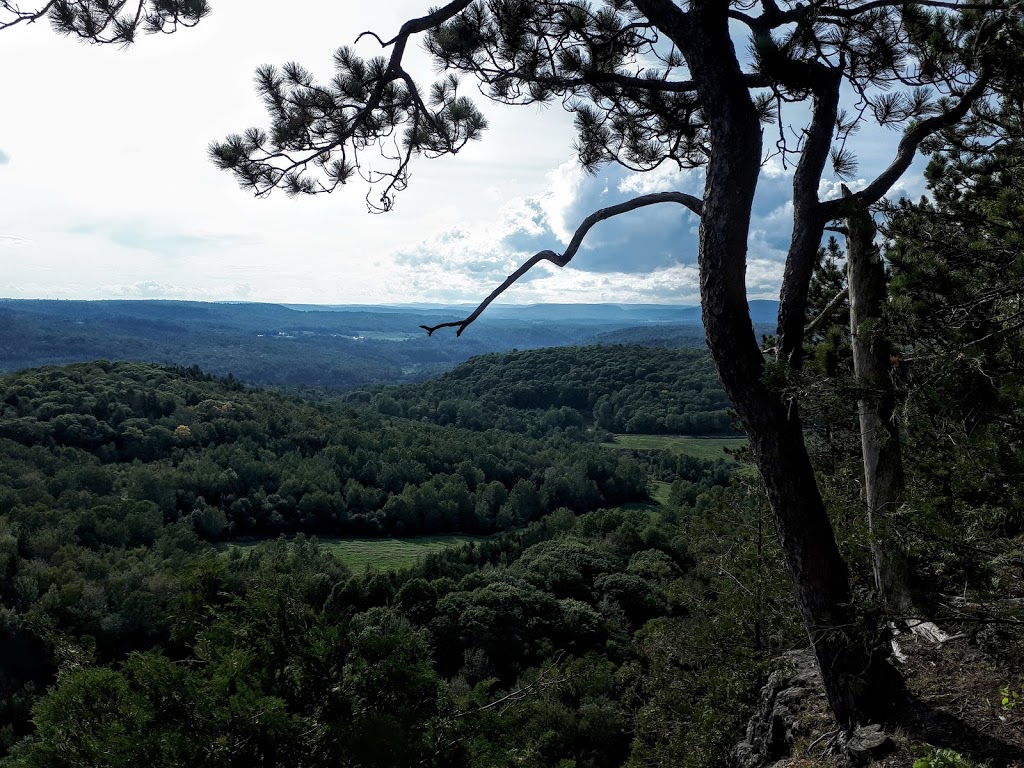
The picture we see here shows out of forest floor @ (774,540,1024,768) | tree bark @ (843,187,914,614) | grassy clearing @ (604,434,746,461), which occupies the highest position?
tree bark @ (843,187,914,614)

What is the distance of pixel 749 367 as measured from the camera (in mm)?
3189

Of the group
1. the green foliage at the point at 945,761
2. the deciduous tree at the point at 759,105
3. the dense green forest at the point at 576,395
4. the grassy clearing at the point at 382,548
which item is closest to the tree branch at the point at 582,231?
the deciduous tree at the point at 759,105

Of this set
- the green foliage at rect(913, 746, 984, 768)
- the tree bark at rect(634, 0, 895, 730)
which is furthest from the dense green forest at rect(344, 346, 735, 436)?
the green foliage at rect(913, 746, 984, 768)

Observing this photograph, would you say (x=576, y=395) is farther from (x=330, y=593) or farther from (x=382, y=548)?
(x=330, y=593)

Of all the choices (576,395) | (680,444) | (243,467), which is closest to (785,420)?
(243,467)

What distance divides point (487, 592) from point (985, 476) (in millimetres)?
24889

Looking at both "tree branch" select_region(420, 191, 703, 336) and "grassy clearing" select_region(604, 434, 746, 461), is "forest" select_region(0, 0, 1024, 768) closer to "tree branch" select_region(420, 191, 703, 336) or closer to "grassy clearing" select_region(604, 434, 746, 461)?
"tree branch" select_region(420, 191, 703, 336)

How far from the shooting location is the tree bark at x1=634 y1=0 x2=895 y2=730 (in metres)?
3.07

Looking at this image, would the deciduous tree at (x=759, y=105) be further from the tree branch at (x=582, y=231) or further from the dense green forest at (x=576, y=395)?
the dense green forest at (x=576, y=395)

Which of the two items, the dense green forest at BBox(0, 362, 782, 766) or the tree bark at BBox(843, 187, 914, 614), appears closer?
the dense green forest at BBox(0, 362, 782, 766)

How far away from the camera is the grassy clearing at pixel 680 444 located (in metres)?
69.8

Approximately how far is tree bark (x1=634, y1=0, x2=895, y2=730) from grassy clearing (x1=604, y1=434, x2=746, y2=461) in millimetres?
66812

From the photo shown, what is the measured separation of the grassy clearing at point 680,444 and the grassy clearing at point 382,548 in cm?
2646

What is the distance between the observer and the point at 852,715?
343 cm
